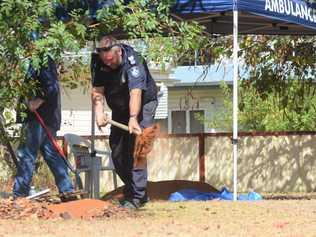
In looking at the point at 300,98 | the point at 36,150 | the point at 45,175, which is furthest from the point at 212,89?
Result: the point at 36,150

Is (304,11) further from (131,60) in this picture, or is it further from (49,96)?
(49,96)

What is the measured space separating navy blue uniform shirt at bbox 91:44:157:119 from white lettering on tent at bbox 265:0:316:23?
2.47m

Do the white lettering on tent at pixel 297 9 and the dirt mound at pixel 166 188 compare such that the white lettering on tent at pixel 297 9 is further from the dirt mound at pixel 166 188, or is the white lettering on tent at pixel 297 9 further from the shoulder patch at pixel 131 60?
the shoulder patch at pixel 131 60

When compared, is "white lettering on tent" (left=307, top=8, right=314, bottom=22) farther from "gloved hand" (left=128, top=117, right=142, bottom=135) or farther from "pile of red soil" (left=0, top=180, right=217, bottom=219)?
"pile of red soil" (left=0, top=180, right=217, bottom=219)

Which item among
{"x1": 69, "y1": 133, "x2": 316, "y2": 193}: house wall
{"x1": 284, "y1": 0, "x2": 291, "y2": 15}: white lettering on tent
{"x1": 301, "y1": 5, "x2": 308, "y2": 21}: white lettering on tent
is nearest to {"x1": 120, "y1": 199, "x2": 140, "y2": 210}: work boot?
{"x1": 284, "y1": 0, "x2": 291, "y2": 15}: white lettering on tent

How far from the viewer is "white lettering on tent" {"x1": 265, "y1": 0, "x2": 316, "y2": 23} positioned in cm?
959

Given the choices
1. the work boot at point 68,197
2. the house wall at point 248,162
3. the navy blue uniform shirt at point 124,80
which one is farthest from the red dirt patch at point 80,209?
the house wall at point 248,162

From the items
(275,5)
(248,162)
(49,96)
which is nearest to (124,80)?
(49,96)

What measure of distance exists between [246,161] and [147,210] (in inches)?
265

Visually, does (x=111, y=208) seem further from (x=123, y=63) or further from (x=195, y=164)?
(x=195, y=164)

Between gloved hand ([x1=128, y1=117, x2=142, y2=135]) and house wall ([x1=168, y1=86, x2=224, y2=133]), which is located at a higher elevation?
house wall ([x1=168, y1=86, x2=224, y2=133])

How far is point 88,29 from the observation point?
24.7 feet

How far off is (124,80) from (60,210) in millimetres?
1492

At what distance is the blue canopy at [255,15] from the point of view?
30.1 feet
